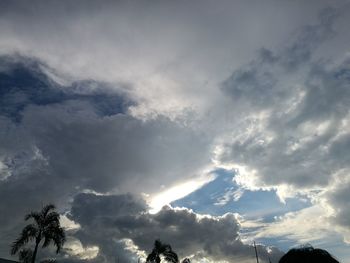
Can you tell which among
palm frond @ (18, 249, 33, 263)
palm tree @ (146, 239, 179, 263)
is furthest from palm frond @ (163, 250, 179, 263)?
palm frond @ (18, 249, 33, 263)

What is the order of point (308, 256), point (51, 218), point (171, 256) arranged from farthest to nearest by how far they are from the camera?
1. point (171, 256)
2. point (51, 218)
3. point (308, 256)

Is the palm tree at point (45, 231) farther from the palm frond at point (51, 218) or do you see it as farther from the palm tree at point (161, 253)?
the palm tree at point (161, 253)

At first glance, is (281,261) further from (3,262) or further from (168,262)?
(3,262)

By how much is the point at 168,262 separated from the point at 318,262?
34007 millimetres

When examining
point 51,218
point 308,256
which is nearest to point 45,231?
point 51,218

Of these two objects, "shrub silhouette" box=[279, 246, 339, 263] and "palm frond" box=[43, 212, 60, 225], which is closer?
"shrub silhouette" box=[279, 246, 339, 263]

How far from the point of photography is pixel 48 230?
31.9 meters

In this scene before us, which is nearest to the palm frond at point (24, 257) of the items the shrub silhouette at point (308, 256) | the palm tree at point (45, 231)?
the palm tree at point (45, 231)

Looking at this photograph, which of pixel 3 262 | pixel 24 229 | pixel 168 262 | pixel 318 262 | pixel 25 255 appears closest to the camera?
pixel 318 262

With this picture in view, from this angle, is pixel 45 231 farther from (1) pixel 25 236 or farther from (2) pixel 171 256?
(2) pixel 171 256

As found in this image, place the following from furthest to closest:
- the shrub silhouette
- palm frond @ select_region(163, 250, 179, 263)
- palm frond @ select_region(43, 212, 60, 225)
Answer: palm frond @ select_region(163, 250, 179, 263)
palm frond @ select_region(43, 212, 60, 225)
the shrub silhouette

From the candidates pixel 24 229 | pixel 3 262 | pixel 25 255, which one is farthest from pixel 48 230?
pixel 3 262

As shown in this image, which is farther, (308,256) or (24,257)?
(24,257)

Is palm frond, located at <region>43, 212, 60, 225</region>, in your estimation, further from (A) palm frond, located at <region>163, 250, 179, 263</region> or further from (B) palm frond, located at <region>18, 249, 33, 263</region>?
(A) palm frond, located at <region>163, 250, 179, 263</region>
